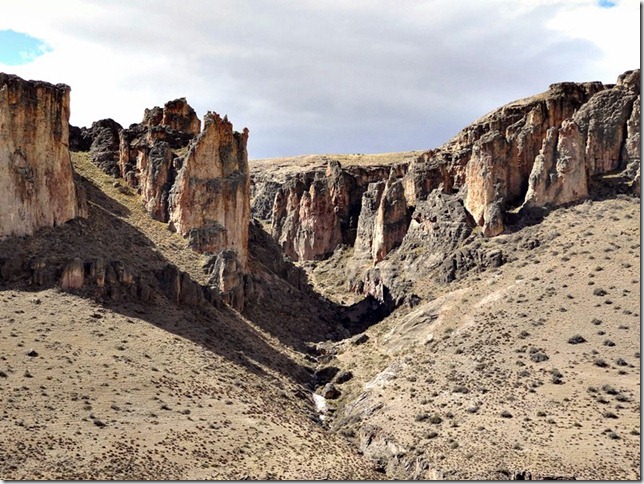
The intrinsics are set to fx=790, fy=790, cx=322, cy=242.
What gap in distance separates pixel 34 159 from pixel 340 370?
1708 inches

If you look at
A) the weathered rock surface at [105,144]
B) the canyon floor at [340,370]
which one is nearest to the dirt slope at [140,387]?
the canyon floor at [340,370]

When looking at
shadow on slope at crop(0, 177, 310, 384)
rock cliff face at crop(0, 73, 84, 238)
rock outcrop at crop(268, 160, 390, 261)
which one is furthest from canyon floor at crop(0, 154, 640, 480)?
rock outcrop at crop(268, 160, 390, 261)

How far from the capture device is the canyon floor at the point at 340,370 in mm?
60438

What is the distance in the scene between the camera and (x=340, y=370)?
92.1 metres

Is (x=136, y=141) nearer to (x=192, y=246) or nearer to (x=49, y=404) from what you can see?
(x=192, y=246)

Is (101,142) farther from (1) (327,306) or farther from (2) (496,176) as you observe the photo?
(2) (496,176)

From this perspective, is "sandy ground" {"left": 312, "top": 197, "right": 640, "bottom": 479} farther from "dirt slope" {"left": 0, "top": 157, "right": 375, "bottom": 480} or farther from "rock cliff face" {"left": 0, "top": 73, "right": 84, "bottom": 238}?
"rock cliff face" {"left": 0, "top": 73, "right": 84, "bottom": 238}

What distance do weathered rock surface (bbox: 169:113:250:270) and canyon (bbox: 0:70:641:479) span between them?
298 millimetres

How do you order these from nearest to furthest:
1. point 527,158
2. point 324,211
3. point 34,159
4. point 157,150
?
point 34,159 → point 527,158 → point 157,150 → point 324,211

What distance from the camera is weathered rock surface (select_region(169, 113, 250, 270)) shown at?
105 metres

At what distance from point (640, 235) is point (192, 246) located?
2151 inches

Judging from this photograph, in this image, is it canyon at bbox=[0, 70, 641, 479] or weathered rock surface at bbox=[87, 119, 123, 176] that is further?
weathered rock surface at bbox=[87, 119, 123, 176]

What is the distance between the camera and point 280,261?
406 feet

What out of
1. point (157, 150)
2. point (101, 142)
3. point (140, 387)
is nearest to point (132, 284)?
point (140, 387)
